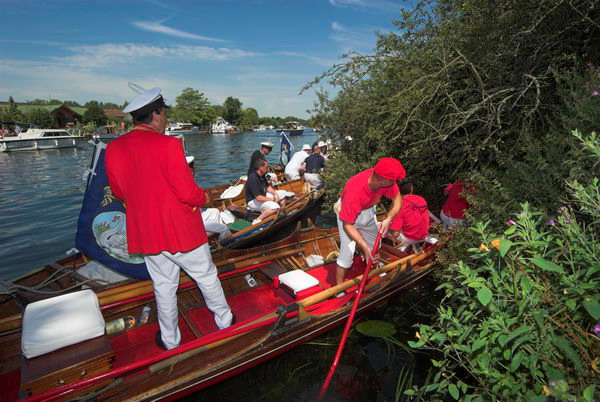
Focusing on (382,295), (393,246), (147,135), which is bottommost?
(382,295)

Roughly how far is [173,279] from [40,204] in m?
16.0

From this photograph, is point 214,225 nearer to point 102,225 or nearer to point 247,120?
point 102,225

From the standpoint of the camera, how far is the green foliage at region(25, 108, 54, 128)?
51656 millimetres

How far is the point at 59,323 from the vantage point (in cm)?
302

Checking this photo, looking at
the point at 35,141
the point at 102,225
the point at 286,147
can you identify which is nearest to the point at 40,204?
the point at 286,147

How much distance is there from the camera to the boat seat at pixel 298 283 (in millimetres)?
4863

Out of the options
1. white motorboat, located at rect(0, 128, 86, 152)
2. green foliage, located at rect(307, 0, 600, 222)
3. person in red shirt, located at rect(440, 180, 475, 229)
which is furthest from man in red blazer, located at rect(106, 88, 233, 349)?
white motorboat, located at rect(0, 128, 86, 152)

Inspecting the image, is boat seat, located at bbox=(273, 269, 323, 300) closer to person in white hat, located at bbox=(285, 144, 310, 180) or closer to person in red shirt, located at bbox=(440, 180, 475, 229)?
person in red shirt, located at bbox=(440, 180, 475, 229)

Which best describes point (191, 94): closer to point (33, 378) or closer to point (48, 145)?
point (48, 145)

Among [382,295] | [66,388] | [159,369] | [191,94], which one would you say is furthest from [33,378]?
[191,94]

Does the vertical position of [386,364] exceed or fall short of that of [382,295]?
it falls short

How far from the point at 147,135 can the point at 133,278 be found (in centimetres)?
283

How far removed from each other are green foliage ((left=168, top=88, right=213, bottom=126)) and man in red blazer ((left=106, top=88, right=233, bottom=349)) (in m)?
98.8

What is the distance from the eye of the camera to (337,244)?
697cm
